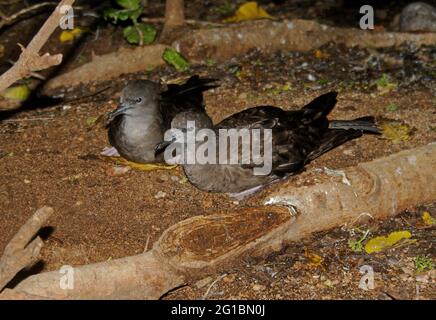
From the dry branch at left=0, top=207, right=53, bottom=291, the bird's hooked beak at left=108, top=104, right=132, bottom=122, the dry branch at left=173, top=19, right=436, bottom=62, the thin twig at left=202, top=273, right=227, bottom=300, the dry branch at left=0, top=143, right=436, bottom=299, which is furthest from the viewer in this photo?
the dry branch at left=173, top=19, right=436, bottom=62

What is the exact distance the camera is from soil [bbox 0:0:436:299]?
5.70 metres

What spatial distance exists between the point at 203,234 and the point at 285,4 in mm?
6959

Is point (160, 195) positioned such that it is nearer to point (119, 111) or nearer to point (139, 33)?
point (119, 111)

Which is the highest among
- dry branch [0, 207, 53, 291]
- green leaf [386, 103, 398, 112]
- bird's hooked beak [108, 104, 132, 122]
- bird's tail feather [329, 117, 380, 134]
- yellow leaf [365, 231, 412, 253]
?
dry branch [0, 207, 53, 291]

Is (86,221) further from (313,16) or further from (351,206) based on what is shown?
(313,16)

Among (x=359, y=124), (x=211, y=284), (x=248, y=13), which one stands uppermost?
(x=248, y=13)

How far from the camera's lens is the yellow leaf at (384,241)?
602cm

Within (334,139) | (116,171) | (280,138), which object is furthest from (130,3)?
(334,139)

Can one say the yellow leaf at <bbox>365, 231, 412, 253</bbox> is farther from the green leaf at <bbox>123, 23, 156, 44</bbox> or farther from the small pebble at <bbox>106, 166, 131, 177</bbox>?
the green leaf at <bbox>123, 23, 156, 44</bbox>

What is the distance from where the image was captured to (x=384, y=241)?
6074 mm

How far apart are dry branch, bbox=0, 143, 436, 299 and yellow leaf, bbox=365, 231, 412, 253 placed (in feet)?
0.94

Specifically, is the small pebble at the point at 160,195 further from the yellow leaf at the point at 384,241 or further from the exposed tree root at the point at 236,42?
the exposed tree root at the point at 236,42

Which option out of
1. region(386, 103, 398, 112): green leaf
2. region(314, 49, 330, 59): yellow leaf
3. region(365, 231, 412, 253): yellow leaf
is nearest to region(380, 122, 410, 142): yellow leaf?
region(386, 103, 398, 112): green leaf

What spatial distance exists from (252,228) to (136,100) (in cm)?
217
